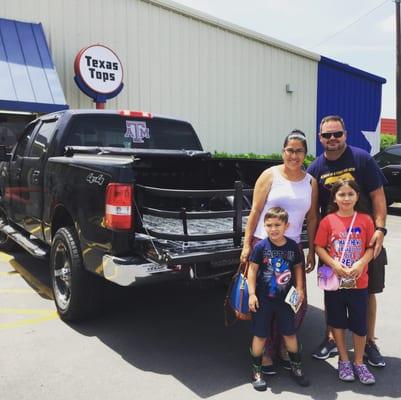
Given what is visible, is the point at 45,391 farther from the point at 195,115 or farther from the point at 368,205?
the point at 195,115

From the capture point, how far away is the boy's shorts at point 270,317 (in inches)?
127

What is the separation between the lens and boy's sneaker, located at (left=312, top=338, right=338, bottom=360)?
3.65m

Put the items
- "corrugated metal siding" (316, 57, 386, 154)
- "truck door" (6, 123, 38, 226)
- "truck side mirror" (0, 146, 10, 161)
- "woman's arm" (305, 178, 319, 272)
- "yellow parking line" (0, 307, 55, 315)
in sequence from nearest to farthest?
"woman's arm" (305, 178, 319, 272)
"yellow parking line" (0, 307, 55, 315)
"truck door" (6, 123, 38, 226)
"truck side mirror" (0, 146, 10, 161)
"corrugated metal siding" (316, 57, 386, 154)

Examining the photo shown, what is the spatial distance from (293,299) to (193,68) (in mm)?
12568

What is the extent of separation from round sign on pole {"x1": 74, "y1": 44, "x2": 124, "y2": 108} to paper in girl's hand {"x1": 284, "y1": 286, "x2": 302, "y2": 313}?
385 inches

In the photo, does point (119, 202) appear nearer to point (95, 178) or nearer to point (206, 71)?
point (95, 178)

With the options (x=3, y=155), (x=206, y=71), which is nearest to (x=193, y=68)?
(x=206, y=71)

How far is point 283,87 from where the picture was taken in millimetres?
17875

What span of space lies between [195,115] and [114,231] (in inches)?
467

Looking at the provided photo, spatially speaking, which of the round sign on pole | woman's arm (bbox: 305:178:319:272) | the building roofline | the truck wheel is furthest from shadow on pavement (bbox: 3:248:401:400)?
the building roofline

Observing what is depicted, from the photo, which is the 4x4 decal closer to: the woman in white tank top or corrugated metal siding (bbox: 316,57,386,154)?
the woman in white tank top

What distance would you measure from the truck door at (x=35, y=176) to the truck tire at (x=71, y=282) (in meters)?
0.74

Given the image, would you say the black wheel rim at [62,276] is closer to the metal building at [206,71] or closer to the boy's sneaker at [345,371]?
the boy's sneaker at [345,371]

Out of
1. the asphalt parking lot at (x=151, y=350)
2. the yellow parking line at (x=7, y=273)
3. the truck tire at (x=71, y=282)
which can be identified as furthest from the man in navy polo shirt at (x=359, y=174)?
the yellow parking line at (x=7, y=273)
